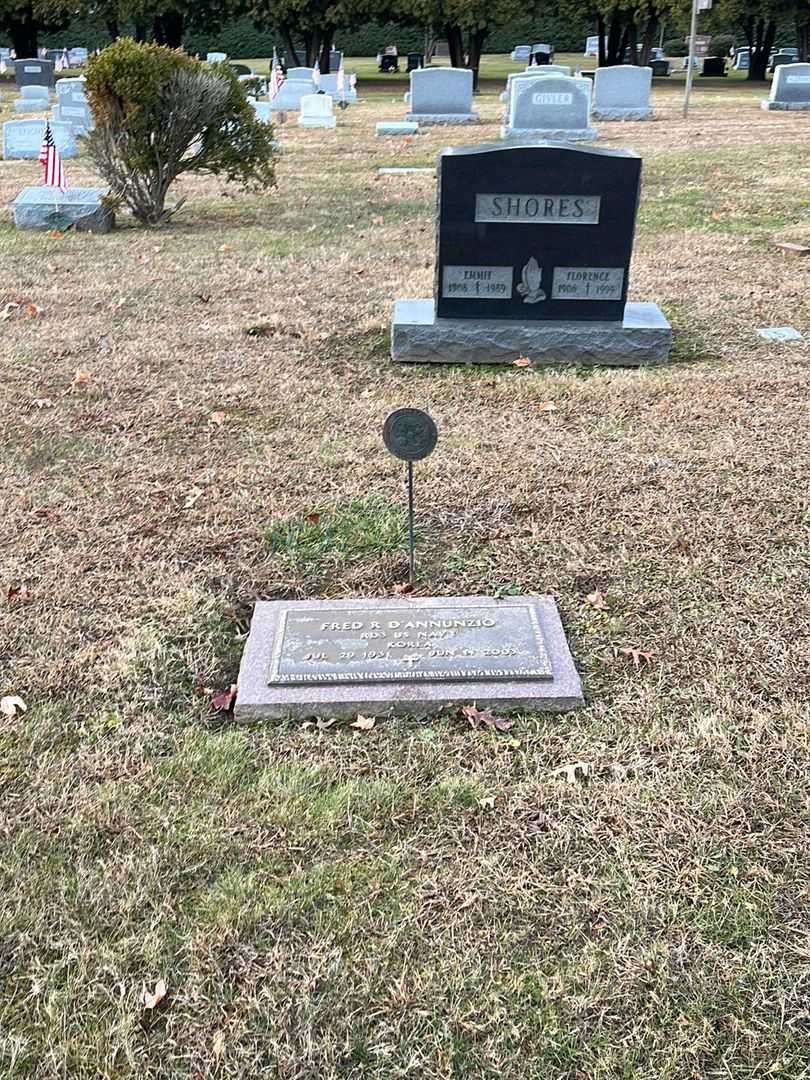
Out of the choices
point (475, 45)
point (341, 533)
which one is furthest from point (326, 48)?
point (341, 533)

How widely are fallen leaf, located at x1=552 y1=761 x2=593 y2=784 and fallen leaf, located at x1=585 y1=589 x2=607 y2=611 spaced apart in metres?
0.83

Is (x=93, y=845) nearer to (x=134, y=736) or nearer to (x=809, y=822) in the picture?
(x=134, y=736)

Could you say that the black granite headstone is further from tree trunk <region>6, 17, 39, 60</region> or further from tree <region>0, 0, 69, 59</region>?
tree trunk <region>6, 17, 39, 60</region>

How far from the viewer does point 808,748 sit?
273 centimetres

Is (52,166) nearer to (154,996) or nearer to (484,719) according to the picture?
(484,719)

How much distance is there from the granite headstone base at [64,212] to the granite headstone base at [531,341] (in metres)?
5.16

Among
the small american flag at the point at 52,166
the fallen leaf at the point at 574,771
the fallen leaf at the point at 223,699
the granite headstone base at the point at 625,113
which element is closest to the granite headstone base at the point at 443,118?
the granite headstone base at the point at 625,113

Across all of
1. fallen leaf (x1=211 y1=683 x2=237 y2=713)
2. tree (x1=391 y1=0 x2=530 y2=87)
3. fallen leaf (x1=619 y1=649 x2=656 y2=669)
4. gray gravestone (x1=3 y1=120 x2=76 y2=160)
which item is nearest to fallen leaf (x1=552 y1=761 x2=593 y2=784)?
fallen leaf (x1=619 y1=649 x2=656 y2=669)

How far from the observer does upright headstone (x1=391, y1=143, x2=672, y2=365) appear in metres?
5.41

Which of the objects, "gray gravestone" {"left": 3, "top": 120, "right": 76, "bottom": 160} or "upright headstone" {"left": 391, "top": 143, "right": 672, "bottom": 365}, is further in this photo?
"gray gravestone" {"left": 3, "top": 120, "right": 76, "bottom": 160}

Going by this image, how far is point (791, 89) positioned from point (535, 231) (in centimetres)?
2117

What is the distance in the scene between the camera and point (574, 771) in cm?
264

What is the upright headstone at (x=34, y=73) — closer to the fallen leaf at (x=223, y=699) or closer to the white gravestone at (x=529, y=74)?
the white gravestone at (x=529, y=74)

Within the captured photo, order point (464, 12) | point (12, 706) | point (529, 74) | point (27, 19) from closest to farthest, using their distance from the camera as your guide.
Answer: point (12, 706) → point (529, 74) → point (464, 12) → point (27, 19)
